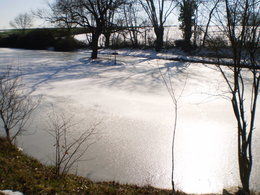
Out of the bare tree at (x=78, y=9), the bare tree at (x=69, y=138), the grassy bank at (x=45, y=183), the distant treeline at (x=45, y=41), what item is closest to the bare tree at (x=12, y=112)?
the bare tree at (x=69, y=138)

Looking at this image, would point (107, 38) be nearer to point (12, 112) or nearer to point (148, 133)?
point (148, 133)

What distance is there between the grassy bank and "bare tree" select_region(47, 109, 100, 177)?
52 centimetres

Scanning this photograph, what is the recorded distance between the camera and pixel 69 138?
207 inches

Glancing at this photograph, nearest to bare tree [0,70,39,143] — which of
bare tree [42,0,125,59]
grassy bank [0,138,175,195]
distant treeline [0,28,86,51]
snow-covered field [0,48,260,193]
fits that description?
snow-covered field [0,48,260,193]

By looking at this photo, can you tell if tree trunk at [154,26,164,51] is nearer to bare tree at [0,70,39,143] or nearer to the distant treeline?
the distant treeline

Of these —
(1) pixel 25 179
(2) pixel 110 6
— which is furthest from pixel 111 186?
(2) pixel 110 6

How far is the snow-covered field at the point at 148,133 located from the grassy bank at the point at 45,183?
1.22 ft

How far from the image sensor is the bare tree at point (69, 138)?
14.8 ft

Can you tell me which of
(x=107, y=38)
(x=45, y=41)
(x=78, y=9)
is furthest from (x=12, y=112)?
(x=45, y=41)

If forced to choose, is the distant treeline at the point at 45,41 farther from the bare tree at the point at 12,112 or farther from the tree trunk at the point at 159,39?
the bare tree at the point at 12,112

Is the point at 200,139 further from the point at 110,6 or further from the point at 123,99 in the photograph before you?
the point at 110,6

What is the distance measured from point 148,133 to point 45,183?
9.60ft

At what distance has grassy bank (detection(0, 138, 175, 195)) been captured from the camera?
3139mm

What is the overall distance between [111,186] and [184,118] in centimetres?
364
